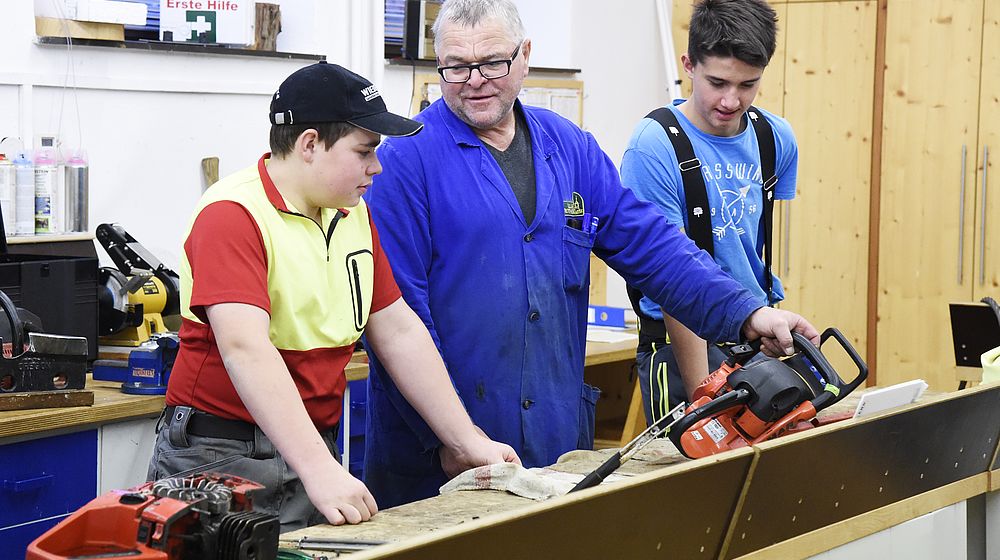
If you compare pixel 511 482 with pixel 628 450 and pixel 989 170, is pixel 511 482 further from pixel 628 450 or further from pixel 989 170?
pixel 989 170

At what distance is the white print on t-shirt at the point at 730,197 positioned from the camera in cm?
264

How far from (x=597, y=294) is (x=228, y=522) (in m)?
4.33

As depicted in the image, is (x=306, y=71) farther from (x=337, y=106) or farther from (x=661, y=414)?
(x=661, y=414)

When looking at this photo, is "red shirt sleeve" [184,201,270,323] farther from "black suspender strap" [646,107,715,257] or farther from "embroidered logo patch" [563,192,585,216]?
"black suspender strap" [646,107,715,257]

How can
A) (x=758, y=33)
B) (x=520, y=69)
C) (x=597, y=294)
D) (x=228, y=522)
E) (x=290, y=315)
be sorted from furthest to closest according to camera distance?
(x=597, y=294) < (x=758, y=33) < (x=520, y=69) < (x=290, y=315) < (x=228, y=522)

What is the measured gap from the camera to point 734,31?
8.48 ft

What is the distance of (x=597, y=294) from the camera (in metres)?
5.71

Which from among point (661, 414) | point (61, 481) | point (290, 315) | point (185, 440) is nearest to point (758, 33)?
point (661, 414)

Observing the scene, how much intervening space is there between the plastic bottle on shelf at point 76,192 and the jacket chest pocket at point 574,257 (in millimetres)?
1866

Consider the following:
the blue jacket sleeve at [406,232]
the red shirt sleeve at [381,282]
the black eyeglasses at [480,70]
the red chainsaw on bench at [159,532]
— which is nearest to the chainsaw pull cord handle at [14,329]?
the blue jacket sleeve at [406,232]

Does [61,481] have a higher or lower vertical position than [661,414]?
lower

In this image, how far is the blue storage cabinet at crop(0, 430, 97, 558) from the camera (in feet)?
8.89

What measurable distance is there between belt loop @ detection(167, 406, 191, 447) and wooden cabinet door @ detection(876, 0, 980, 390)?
3775 mm

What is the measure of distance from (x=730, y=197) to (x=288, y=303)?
1.11m
